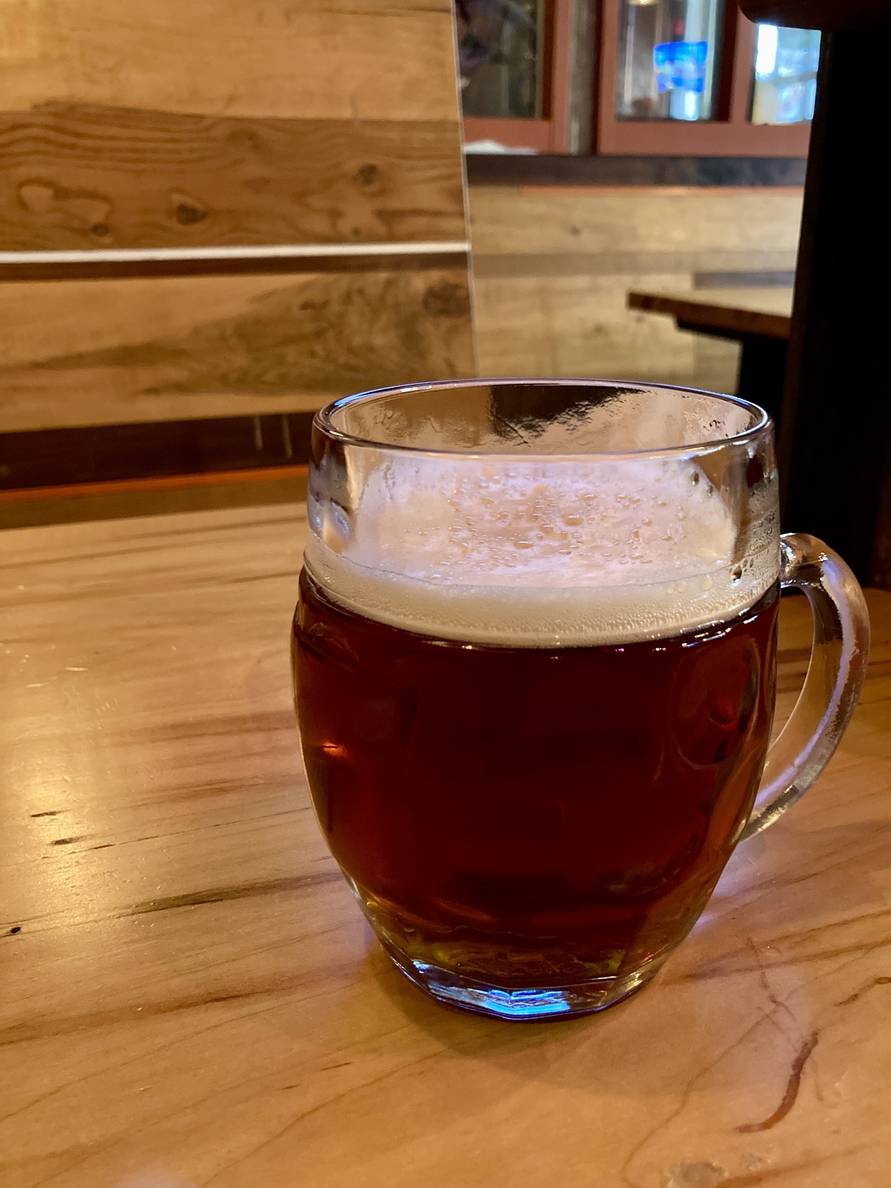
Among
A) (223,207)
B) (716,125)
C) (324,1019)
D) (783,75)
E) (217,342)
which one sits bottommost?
(324,1019)

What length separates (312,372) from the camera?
1521 millimetres

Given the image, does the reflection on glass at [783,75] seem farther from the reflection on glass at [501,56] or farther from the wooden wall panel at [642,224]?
the reflection on glass at [501,56]

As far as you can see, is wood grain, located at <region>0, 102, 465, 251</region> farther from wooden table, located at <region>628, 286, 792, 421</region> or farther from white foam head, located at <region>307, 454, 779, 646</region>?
white foam head, located at <region>307, 454, 779, 646</region>

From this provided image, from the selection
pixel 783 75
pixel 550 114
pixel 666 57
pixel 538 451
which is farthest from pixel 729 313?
pixel 538 451

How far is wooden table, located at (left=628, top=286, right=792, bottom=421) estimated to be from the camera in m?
2.21

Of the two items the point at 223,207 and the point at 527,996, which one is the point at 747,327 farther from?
the point at 527,996

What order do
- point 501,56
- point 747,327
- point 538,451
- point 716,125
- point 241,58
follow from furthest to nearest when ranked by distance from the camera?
point 716,125
point 501,56
point 747,327
point 241,58
point 538,451

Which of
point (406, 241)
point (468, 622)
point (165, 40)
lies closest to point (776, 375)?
point (406, 241)

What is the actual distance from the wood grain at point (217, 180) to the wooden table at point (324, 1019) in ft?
3.24

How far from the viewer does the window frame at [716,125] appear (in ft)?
9.73

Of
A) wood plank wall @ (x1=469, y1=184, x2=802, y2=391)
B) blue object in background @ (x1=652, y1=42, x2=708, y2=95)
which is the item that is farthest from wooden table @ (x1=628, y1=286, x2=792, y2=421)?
blue object in background @ (x1=652, y1=42, x2=708, y2=95)

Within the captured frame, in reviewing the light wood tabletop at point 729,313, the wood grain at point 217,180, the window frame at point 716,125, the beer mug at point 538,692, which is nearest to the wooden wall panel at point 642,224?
the window frame at point 716,125

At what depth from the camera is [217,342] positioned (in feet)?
4.83

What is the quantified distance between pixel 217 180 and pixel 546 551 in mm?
1231
